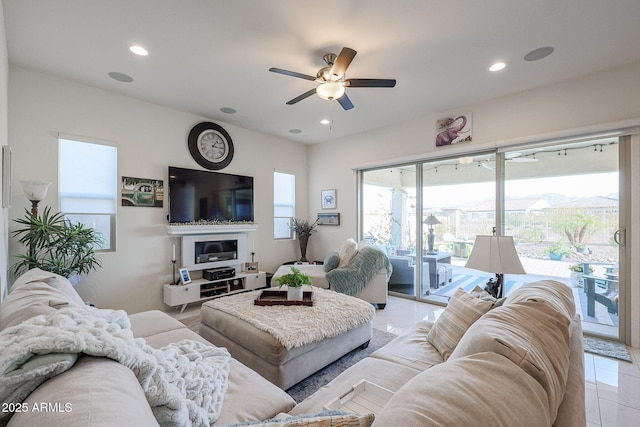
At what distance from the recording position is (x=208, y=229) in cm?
405

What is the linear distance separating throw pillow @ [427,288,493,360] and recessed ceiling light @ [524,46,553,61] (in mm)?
2376

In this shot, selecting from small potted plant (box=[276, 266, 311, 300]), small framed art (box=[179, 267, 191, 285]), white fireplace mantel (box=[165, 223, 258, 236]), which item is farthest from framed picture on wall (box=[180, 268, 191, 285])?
small potted plant (box=[276, 266, 311, 300])

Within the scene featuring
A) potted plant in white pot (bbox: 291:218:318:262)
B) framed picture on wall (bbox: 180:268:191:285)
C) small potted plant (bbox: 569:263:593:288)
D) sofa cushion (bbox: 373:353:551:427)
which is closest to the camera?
sofa cushion (bbox: 373:353:551:427)

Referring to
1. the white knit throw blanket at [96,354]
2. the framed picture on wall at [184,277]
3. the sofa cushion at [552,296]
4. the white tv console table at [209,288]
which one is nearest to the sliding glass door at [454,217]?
the sofa cushion at [552,296]

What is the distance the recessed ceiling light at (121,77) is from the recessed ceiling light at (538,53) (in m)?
4.13

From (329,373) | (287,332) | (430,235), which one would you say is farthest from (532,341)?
(430,235)

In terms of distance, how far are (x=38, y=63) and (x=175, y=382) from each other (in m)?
3.58

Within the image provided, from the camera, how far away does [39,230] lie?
263 centimetres

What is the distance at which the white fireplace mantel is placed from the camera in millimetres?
3740

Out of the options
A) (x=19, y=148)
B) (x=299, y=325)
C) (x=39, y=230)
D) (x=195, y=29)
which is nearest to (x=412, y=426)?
(x=299, y=325)

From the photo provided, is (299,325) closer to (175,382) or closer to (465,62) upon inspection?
(175,382)

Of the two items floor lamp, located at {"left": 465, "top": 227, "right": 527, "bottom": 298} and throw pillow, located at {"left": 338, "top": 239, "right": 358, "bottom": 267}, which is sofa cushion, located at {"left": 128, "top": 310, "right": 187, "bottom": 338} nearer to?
floor lamp, located at {"left": 465, "top": 227, "right": 527, "bottom": 298}

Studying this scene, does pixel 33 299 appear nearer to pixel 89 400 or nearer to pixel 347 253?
pixel 89 400

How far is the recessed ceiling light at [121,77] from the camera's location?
2944 mm
